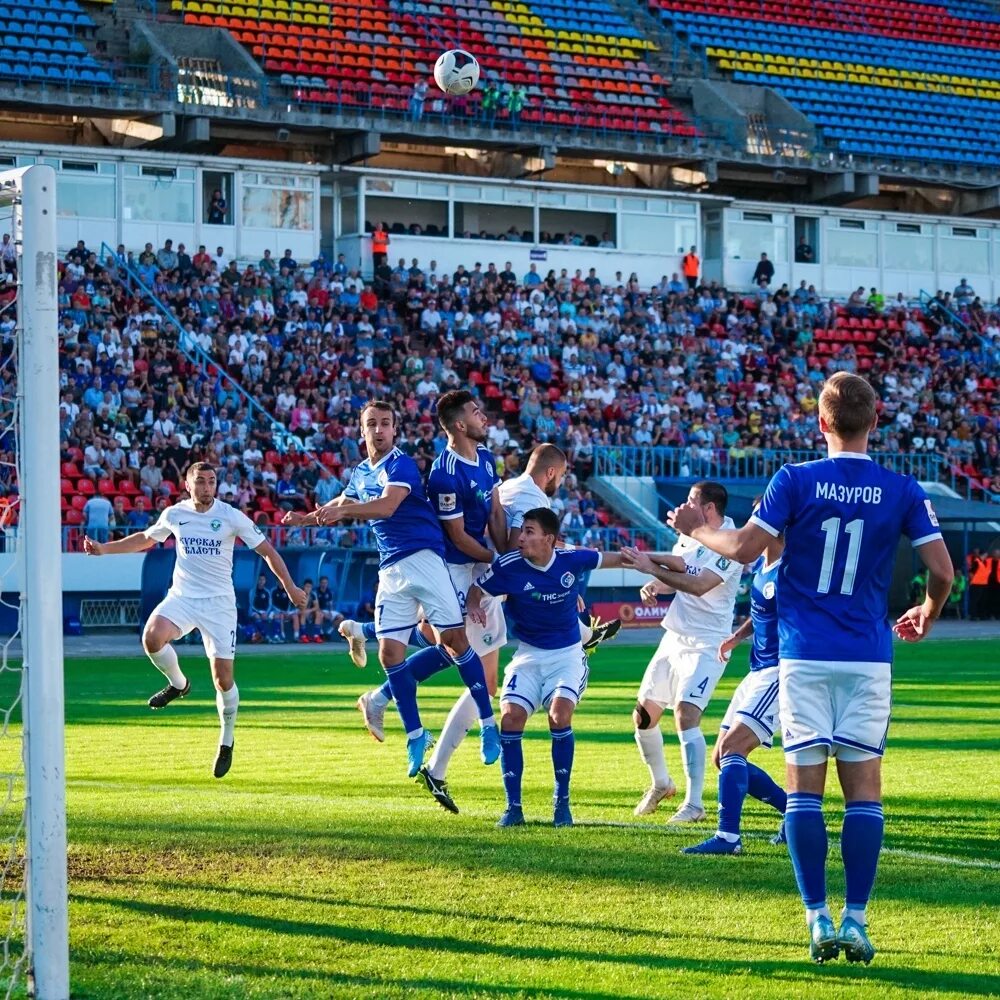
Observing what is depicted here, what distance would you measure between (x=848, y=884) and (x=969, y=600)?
110 ft

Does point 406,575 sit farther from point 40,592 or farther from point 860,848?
point 40,592

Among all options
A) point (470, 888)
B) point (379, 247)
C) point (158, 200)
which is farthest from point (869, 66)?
point (470, 888)

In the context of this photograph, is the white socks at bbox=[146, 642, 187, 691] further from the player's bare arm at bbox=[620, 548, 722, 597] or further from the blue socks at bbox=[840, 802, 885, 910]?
the blue socks at bbox=[840, 802, 885, 910]

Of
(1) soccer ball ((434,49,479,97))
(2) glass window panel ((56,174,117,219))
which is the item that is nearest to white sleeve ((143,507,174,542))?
(1) soccer ball ((434,49,479,97))

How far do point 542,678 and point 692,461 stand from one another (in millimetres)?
28913

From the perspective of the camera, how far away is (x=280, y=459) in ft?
111

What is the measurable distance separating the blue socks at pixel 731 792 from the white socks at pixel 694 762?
3.97 ft

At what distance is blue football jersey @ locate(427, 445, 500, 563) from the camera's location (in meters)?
11.9

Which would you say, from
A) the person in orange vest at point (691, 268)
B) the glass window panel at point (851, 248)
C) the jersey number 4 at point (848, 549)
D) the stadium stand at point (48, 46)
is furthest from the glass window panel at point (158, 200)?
the jersey number 4 at point (848, 549)

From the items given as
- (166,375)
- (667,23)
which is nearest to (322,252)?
(166,375)

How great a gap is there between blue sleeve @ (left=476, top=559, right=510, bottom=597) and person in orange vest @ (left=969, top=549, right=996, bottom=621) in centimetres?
3015

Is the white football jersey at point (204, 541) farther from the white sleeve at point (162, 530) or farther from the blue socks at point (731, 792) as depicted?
the blue socks at point (731, 792)

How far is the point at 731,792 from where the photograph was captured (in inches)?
382

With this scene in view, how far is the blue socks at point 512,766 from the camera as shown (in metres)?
10.5
